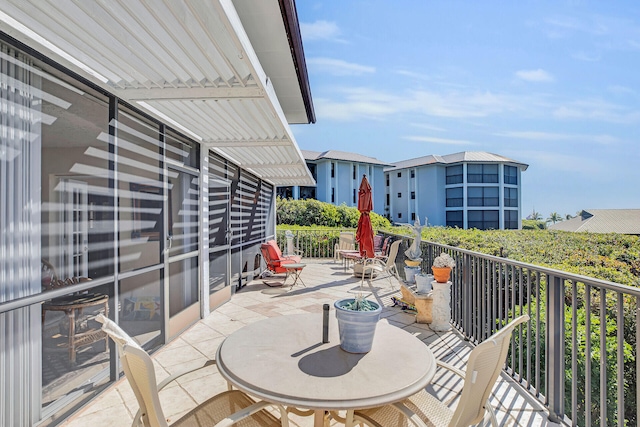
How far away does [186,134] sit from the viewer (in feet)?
14.1

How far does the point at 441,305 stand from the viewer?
4.28 m

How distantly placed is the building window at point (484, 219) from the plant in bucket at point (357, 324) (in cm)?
3432

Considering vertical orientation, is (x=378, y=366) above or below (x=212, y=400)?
above

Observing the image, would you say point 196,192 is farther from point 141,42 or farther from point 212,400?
point 212,400

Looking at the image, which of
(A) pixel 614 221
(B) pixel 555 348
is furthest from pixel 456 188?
(B) pixel 555 348

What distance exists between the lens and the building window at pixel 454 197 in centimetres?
3300

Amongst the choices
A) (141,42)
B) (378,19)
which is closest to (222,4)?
(141,42)

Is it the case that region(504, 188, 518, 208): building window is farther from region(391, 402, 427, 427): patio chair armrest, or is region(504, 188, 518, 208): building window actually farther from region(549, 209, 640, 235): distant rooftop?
region(391, 402, 427, 427): patio chair armrest

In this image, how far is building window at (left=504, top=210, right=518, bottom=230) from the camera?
111ft

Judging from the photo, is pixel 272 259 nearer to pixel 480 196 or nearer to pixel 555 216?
pixel 480 196

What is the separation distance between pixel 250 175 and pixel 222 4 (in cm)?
634

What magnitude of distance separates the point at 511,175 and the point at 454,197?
20.3 feet

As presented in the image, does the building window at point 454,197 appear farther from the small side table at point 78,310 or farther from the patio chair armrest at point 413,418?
the patio chair armrest at point 413,418

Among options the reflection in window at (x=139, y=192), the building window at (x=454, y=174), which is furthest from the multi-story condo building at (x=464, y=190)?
the reflection in window at (x=139, y=192)
